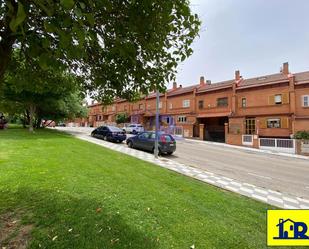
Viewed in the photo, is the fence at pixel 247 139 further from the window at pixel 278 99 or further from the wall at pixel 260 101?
the window at pixel 278 99

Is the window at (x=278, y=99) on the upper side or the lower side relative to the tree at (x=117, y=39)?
upper

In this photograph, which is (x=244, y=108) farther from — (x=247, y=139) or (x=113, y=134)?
(x=113, y=134)

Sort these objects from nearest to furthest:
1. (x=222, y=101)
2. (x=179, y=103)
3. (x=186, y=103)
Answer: (x=222, y=101) → (x=186, y=103) → (x=179, y=103)

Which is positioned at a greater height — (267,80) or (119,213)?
(267,80)

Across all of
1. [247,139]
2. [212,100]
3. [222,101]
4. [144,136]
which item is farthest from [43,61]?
[212,100]

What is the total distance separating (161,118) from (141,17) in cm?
4031

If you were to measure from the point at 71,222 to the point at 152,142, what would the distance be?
44.1 feet

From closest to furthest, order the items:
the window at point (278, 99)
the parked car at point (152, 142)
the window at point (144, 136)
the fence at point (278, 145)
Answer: the parked car at point (152, 142) → the window at point (144, 136) → the fence at point (278, 145) → the window at point (278, 99)

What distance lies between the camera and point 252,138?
25.7 metres

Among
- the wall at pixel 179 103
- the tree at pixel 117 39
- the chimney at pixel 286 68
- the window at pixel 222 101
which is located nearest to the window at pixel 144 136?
the tree at pixel 117 39

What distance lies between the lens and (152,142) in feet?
57.1

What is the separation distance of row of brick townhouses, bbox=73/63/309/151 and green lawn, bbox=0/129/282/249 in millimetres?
14863

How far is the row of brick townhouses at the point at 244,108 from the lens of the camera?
86.2 ft

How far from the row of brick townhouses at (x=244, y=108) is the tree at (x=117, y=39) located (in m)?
16.6
